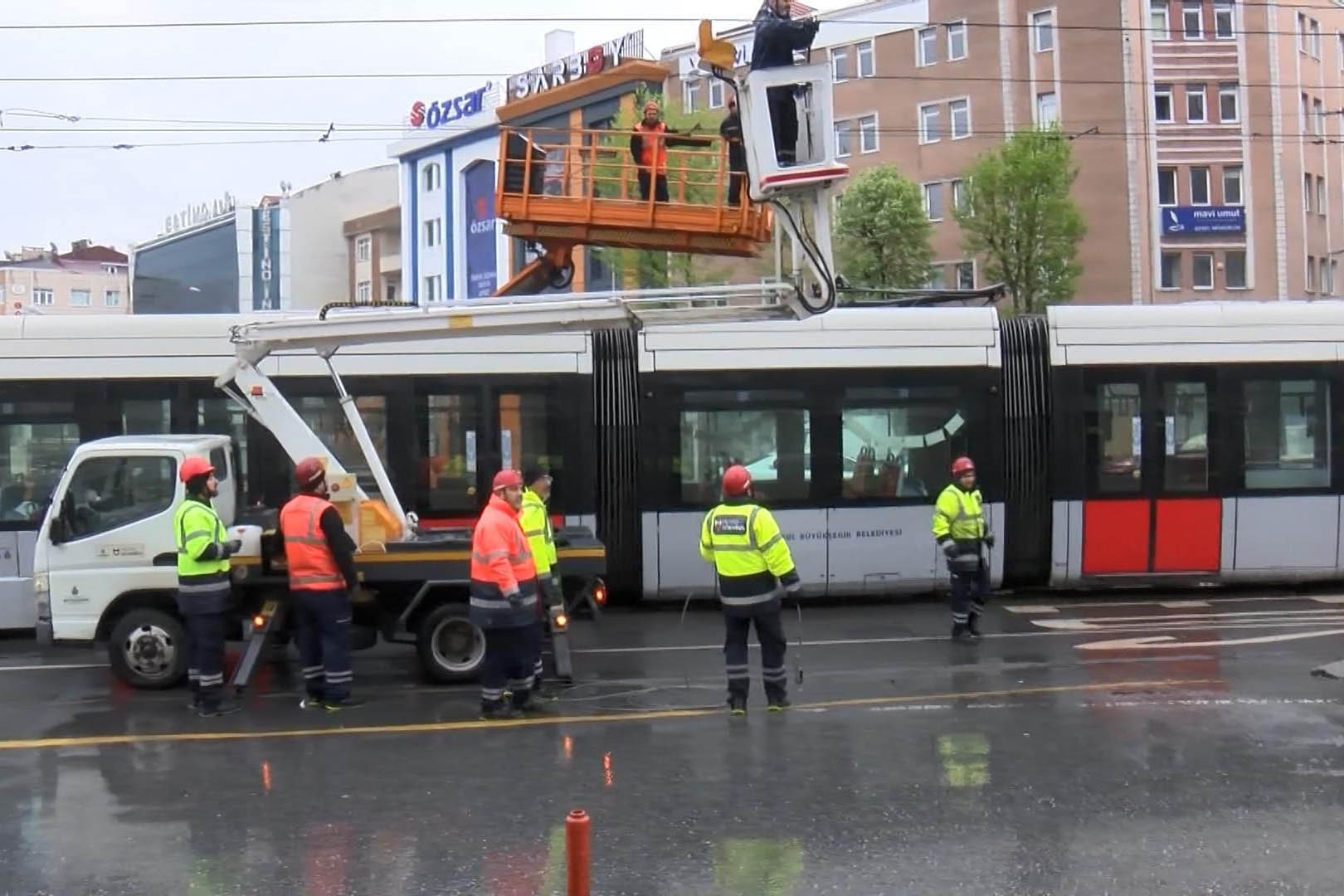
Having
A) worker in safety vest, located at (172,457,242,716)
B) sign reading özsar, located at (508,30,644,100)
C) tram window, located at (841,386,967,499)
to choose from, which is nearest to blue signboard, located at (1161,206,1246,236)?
sign reading özsar, located at (508,30,644,100)

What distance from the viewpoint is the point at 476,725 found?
9516 mm

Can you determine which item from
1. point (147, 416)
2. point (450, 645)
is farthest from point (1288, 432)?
point (147, 416)

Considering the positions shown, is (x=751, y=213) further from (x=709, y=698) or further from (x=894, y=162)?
(x=894, y=162)

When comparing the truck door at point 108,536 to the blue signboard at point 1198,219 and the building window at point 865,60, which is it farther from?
the building window at point 865,60

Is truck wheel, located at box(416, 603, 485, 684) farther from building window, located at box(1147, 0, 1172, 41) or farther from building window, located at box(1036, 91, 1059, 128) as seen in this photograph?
A: building window, located at box(1147, 0, 1172, 41)

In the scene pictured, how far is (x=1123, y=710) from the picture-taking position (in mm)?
9609

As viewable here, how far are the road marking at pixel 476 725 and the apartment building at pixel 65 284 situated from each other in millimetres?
90099

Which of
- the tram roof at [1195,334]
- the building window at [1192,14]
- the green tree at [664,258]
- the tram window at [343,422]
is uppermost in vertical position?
the building window at [1192,14]

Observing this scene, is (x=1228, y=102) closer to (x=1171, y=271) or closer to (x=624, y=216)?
(x=1171, y=271)

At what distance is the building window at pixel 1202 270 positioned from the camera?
1708 inches

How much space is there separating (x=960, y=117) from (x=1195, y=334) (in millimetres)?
30665

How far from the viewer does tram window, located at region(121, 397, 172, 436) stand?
46.3 feet

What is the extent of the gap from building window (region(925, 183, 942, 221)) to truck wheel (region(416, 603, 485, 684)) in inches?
1424

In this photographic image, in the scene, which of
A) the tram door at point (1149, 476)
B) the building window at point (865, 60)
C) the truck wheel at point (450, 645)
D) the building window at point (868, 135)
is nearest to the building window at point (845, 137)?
the building window at point (868, 135)
